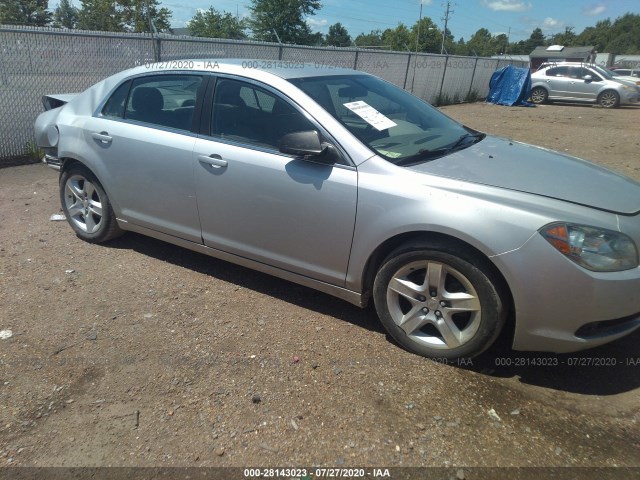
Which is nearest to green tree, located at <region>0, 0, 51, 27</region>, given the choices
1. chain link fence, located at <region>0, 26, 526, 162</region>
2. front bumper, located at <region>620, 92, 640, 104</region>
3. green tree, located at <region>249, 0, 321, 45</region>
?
green tree, located at <region>249, 0, 321, 45</region>

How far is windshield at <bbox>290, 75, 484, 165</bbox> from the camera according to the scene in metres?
3.12

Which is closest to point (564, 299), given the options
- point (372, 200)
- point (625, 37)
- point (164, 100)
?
point (372, 200)

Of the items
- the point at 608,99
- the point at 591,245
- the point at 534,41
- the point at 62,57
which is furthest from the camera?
the point at 534,41

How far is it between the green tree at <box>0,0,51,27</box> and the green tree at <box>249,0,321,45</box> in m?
18.1

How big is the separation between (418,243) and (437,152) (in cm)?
78

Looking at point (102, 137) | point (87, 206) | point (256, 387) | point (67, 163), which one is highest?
point (102, 137)

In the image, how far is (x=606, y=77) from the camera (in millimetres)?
19906

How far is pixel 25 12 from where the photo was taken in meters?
41.5

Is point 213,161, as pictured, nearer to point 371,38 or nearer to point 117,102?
point 117,102

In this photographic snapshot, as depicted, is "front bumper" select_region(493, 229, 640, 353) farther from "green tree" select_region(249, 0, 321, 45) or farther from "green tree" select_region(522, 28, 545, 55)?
"green tree" select_region(522, 28, 545, 55)

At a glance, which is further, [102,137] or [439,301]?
[102,137]

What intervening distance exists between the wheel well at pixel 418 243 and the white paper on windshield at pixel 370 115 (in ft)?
2.74

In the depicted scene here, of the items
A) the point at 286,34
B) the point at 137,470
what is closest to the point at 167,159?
the point at 137,470

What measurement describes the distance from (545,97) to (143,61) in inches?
703
